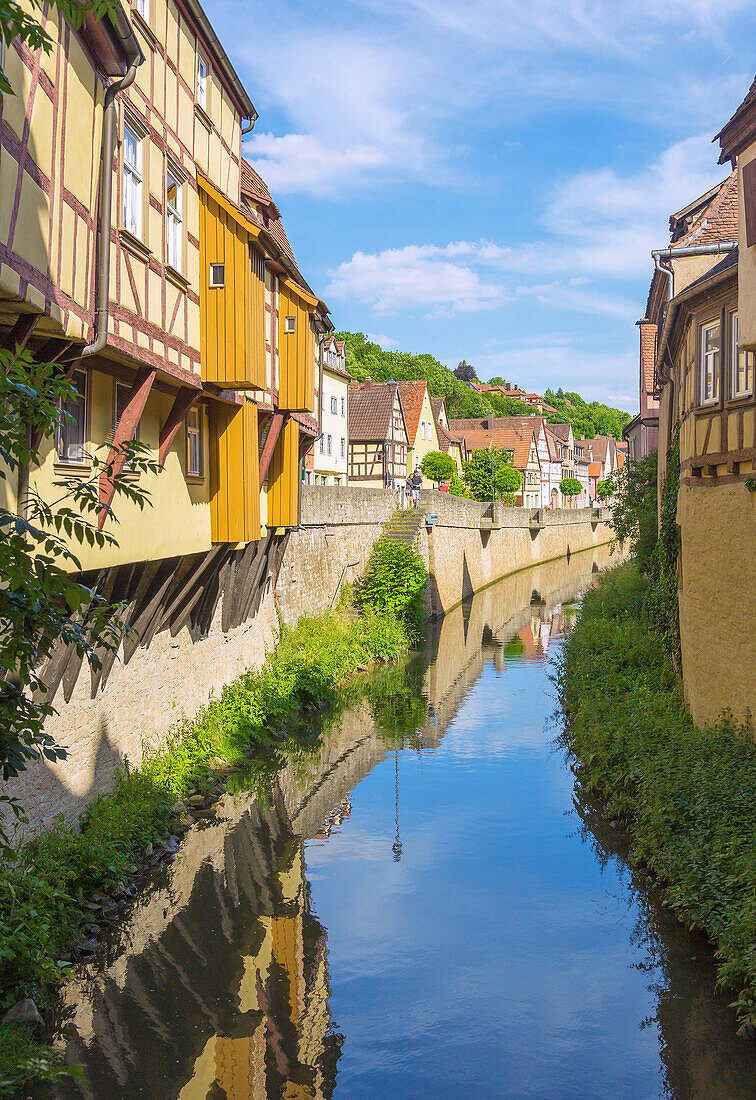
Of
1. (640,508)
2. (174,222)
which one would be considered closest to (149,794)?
(174,222)

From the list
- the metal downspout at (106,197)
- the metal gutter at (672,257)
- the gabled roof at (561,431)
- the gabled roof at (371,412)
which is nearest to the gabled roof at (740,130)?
the metal gutter at (672,257)

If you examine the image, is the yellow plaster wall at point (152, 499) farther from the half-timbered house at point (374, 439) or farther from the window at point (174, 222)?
the half-timbered house at point (374, 439)

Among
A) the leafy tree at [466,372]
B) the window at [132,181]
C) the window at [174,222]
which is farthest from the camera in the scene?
the leafy tree at [466,372]

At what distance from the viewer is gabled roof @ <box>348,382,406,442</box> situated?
45.3 meters

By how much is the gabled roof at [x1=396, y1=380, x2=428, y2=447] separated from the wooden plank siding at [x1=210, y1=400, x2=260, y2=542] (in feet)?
125

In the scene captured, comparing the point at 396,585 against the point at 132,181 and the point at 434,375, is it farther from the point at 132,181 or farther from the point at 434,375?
the point at 434,375

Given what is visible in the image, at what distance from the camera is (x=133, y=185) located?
9.52 meters

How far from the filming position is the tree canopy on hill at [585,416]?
457 feet

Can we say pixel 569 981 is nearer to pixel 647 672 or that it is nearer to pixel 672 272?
pixel 647 672

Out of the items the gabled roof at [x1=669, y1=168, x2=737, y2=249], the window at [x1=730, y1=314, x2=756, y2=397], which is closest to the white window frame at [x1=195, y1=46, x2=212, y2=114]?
the window at [x1=730, y1=314, x2=756, y2=397]

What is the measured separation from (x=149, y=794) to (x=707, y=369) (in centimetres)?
918

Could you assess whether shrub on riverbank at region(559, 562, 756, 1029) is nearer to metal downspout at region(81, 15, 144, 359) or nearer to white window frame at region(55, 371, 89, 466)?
white window frame at region(55, 371, 89, 466)

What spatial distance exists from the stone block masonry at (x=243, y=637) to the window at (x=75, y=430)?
8.32ft

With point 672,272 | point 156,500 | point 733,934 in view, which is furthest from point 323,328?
point 733,934
